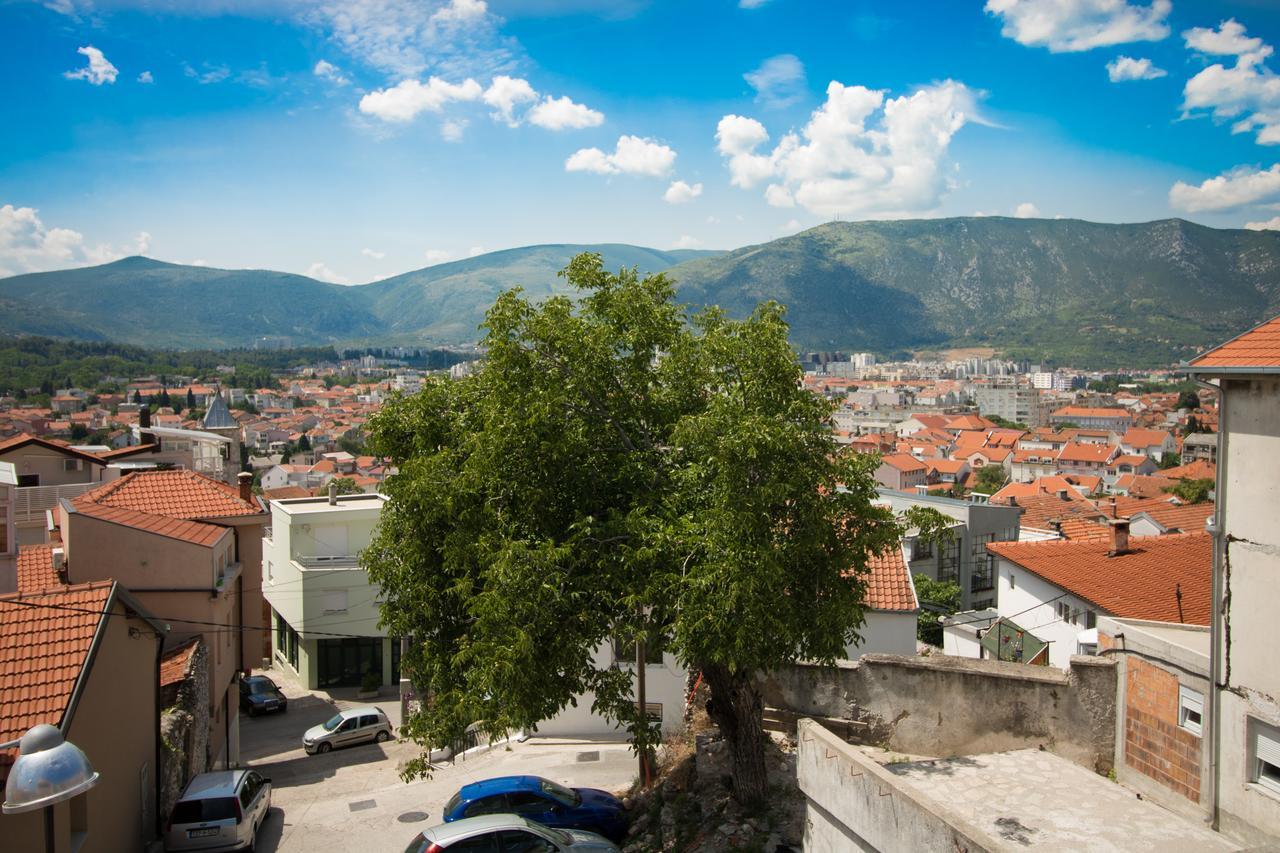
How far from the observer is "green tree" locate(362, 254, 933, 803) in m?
10.7

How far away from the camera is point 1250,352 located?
9344mm

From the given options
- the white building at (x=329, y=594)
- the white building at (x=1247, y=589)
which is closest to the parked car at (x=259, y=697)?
the white building at (x=329, y=594)

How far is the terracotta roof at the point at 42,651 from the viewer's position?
34.3ft

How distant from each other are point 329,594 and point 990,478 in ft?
337

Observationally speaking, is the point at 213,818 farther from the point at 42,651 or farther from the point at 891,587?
the point at 891,587

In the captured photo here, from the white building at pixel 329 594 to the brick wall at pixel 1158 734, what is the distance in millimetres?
26295

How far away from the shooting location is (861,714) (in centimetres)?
1338

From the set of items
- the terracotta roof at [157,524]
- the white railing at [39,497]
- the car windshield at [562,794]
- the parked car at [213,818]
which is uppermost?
the terracotta roof at [157,524]

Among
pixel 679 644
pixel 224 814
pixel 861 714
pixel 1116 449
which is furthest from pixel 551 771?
pixel 1116 449

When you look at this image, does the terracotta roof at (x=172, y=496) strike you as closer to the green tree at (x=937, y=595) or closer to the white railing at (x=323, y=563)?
the white railing at (x=323, y=563)

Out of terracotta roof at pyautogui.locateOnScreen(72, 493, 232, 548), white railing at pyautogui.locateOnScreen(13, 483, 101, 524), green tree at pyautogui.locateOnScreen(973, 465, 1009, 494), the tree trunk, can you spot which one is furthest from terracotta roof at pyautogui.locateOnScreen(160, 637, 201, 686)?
green tree at pyautogui.locateOnScreen(973, 465, 1009, 494)

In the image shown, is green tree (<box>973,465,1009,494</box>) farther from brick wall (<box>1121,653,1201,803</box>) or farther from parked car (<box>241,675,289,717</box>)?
brick wall (<box>1121,653,1201,803</box>)

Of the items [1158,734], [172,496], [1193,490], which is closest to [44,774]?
[1158,734]

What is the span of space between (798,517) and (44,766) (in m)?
8.12
